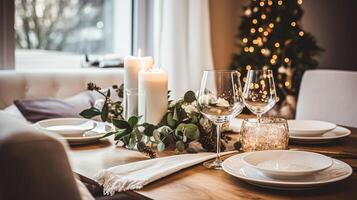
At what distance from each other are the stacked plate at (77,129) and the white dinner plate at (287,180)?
0.53 metres

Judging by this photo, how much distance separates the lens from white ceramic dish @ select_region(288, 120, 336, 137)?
1654 millimetres

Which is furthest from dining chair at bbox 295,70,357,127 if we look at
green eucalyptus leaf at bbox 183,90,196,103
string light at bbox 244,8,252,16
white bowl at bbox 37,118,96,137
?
string light at bbox 244,8,252,16

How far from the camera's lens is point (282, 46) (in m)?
3.95

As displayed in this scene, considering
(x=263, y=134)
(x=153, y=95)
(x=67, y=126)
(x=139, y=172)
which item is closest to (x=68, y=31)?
(x=67, y=126)

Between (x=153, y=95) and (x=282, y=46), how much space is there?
261 centimetres

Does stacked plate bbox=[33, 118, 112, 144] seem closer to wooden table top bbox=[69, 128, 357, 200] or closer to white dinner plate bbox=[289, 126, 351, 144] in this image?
wooden table top bbox=[69, 128, 357, 200]

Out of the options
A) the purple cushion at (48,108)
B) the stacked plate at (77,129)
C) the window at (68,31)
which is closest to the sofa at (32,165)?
the stacked plate at (77,129)

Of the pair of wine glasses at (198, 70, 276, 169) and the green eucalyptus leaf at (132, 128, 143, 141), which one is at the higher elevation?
the pair of wine glasses at (198, 70, 276, 169)

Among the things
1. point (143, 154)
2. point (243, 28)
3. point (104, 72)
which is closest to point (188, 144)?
point (143, 154)

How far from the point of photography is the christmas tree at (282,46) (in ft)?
12.8

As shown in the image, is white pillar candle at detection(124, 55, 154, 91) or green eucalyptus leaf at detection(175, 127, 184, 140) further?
white pillar candle at detection(124, 55, 154, 91)

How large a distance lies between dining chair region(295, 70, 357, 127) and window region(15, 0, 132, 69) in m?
1.78

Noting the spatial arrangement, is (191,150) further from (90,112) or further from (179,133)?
(90,112)

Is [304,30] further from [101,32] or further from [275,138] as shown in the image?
[275,138]
